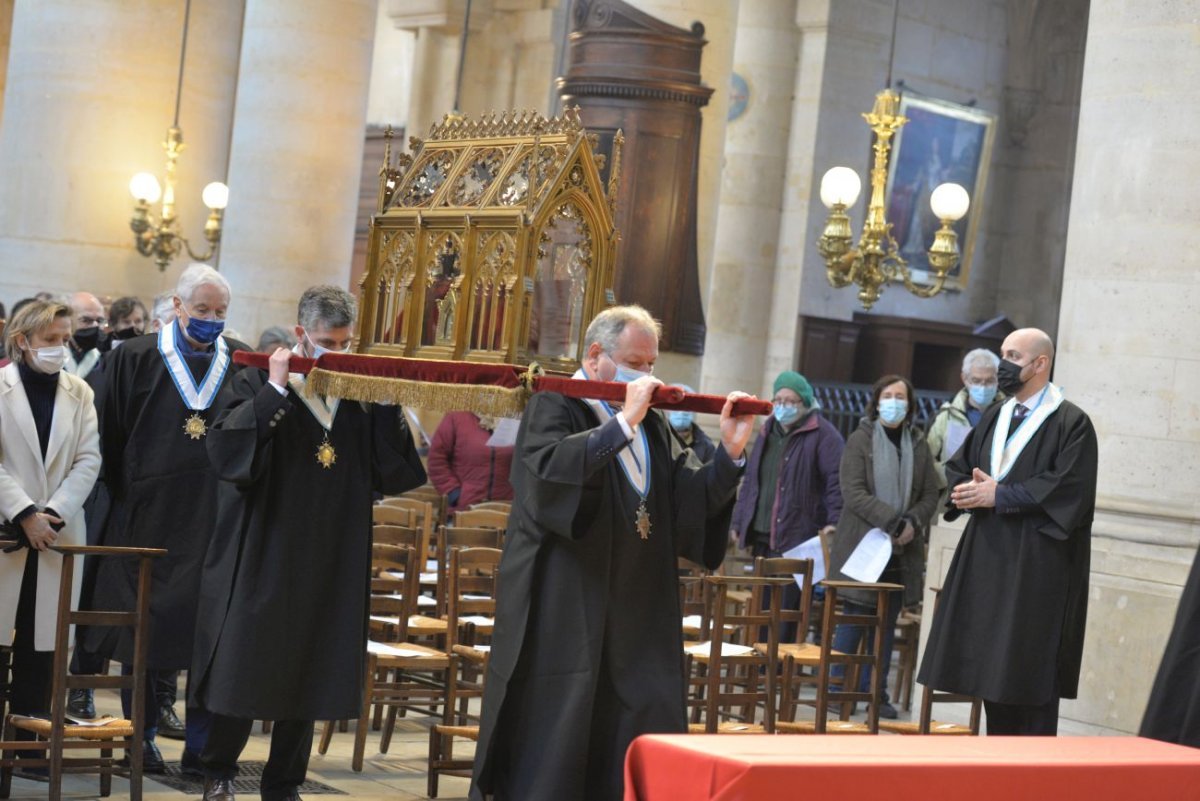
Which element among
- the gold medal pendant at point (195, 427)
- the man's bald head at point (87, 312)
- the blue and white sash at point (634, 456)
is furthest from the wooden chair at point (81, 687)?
the man's bald head at point (87, 312)

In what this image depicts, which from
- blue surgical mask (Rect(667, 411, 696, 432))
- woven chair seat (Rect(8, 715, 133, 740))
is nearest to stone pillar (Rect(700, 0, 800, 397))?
blue surgical mask (Rect(667, 411, 696, 432))

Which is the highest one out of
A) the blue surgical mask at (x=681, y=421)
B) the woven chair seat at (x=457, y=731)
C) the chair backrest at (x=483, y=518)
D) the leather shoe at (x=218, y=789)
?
the blue surgical mask at (x=681, y=421)

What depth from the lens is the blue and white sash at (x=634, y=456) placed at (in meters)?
5.52

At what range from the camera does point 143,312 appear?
10.1 m

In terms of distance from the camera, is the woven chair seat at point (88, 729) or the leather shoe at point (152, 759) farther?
the leather shoe at point (152, 759)

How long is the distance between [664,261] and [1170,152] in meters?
3.37

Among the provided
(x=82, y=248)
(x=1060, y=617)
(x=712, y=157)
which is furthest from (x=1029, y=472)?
(x=82, y=248)

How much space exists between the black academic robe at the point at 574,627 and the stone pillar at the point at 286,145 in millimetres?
8553

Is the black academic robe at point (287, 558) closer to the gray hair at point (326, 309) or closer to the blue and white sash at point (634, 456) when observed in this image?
the gray hair at point (326, 309)

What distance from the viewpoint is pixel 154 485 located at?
6.88 metres

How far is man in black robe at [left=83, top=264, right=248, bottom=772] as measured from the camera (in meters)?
6.80

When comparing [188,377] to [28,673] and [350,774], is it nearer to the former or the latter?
[28,673]

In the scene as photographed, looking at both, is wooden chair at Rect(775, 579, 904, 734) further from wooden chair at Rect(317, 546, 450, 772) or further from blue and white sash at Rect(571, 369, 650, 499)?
blue and white sash at Rect(571, 369, 650, 499)

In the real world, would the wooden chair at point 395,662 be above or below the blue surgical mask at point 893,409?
below
